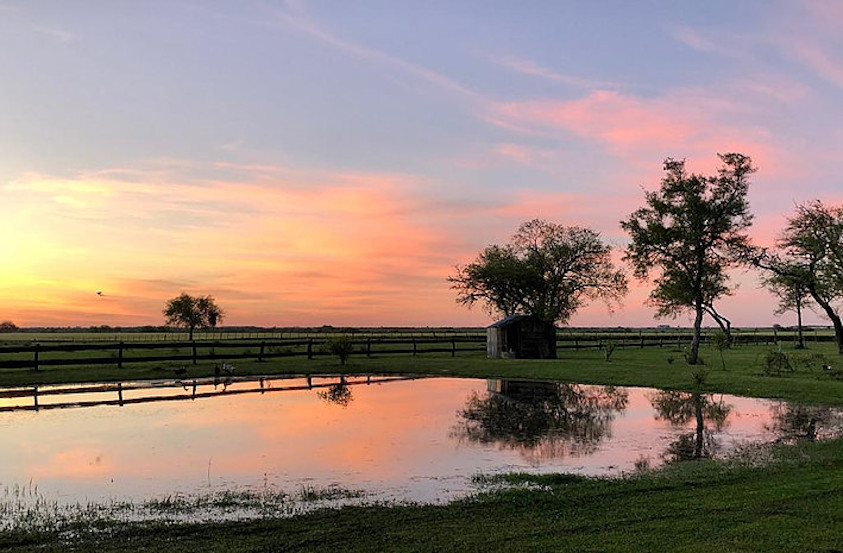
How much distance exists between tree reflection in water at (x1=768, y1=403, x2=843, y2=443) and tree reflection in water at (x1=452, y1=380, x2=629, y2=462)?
3908 millimetres

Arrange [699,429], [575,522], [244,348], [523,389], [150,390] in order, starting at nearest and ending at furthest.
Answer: [575,522], [699,429], [150,390], [523,389], [244,348]

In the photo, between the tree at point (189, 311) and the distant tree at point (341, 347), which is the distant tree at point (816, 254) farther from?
the tree at point (189, 311)

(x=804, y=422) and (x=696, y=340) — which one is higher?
(x=696, y=340)

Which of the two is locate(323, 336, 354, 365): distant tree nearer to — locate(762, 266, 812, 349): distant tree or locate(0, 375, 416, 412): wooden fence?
locate(0, 375, 416, 412): wooden fence

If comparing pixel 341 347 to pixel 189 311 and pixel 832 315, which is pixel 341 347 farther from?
pixel 189 311

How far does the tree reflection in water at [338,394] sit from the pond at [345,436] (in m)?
0.07

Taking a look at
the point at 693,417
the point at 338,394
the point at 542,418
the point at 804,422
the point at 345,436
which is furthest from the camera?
the point at 338,394

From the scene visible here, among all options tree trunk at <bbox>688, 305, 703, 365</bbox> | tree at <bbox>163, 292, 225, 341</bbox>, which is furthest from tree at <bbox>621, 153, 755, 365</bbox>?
tree at <bbox>163, 292, 225, 341</bbox>

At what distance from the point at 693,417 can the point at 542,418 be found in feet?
13.7

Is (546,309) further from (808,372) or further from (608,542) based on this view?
(608,542)

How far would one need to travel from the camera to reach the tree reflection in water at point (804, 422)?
14.6 m

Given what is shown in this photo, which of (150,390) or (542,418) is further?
(150,390)

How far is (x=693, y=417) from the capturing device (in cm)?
1786

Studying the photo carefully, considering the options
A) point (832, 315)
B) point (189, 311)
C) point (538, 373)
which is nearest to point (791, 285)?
point (832, 315)
